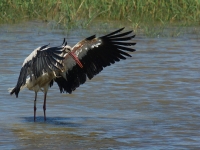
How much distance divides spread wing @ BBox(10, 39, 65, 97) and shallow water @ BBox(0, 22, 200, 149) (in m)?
0.55

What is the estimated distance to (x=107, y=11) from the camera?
16.3 m

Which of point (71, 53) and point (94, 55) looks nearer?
point (71, 53)

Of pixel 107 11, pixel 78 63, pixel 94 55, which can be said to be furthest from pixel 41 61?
pixel 107 11

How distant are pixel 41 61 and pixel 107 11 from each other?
9.10 meters

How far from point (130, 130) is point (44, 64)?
1.10m

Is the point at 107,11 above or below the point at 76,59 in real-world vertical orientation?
below

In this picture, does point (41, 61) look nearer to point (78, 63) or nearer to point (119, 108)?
point (78, 63)

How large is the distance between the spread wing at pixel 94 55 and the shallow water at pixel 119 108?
395 mm

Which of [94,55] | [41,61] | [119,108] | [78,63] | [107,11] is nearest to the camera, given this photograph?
[41,61]

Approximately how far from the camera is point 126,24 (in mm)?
15789

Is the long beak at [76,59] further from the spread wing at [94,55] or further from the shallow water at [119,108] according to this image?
the shallow water at [119,108]

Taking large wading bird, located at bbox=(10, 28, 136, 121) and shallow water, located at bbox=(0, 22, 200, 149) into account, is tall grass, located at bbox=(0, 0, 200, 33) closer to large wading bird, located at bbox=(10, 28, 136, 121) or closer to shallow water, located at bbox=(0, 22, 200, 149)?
shallow water, located at bbox=(0, 22, 200, 149)

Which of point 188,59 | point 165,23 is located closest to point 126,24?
point 165,23

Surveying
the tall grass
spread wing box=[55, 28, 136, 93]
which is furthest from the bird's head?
the tall grass
